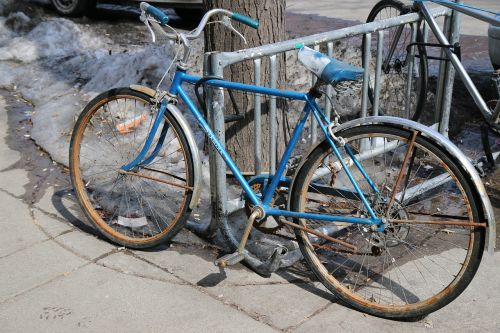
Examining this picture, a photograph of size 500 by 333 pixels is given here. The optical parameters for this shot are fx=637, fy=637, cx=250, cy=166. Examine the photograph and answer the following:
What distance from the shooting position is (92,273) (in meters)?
3.68

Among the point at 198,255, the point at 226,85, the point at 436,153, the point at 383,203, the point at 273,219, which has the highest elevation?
the point at 226,85

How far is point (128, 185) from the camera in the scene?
4637 mm

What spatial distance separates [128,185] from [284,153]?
5.42 feet

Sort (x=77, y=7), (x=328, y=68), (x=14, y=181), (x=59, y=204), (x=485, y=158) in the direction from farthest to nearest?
(x=77, y=7) → (x=14, y=181) → (x=59, y=204) → (x=485, y=158) → (x=328, y=68)

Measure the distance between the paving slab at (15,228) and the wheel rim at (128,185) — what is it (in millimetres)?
393

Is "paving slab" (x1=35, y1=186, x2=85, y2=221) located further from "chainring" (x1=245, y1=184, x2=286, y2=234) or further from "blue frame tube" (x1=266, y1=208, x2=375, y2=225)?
"blue frame tube" (x1=266, y1=208, x2=375, y2=225)

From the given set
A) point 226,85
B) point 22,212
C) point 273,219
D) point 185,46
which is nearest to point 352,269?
point 273,219

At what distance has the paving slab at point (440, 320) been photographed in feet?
10.3

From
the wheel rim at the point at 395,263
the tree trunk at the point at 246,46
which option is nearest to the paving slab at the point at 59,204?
the tree trunk at the point at 246,46

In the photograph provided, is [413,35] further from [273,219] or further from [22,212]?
[22,212]

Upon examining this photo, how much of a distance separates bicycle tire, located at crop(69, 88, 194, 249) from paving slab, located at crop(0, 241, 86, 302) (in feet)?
0.99

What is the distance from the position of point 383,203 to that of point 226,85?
1015 mm

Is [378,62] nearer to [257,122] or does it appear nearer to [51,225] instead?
[257,122]

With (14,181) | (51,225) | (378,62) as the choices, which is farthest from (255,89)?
(14,181)
